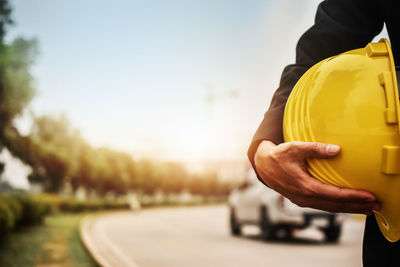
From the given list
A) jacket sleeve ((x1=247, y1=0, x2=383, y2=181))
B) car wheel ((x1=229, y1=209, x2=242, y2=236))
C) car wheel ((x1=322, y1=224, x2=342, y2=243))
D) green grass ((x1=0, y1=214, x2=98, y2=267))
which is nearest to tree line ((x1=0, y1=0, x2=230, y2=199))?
green grass ((x1=0, y1=214, x2=98, y2=267))

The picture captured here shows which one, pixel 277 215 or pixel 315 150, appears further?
pixel 277 215

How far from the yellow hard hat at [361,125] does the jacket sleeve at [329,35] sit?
174 mm

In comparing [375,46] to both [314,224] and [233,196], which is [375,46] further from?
[233,196]

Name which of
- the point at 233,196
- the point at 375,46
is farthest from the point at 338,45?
the point at 233,196

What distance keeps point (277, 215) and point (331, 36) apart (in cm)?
1061

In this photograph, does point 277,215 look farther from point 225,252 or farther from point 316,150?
point 316,150

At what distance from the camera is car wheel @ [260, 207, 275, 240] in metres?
12.1

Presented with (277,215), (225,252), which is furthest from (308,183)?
(277,215)

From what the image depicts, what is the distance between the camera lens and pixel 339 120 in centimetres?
115

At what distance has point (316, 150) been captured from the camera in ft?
3.69

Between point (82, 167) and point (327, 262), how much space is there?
35.9 metres

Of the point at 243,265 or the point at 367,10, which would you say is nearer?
the point at 367,10

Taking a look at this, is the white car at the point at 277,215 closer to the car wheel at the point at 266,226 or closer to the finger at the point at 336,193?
the car wheel at the point at 266,226

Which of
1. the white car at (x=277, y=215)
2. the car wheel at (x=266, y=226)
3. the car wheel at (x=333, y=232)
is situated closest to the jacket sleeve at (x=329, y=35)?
the white car at (x=277, y=215)
